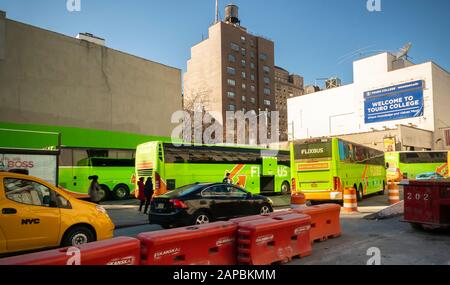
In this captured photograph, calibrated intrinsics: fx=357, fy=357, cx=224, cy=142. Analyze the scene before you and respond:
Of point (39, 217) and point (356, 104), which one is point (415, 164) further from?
point (39, 217)

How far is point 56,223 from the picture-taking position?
7199mm

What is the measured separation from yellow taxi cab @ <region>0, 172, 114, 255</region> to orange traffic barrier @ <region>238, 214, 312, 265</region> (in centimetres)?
363

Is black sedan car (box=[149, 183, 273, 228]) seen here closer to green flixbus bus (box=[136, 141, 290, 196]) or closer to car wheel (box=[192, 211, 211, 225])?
car wheel (box=[192, 211, 211, 225])

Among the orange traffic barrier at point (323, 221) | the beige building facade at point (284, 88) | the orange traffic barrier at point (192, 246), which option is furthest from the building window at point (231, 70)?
the orange traffic barrier at point (192, 246)

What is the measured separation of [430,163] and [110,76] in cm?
3125

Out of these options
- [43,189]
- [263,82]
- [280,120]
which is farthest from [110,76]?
[280,120]

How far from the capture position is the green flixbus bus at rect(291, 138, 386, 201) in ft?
53.6

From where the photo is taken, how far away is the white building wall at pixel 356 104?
160 ft

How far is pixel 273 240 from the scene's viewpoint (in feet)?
20.9

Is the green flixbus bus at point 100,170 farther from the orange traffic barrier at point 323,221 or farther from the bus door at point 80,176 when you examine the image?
the orange traffic barrier at point 323,221

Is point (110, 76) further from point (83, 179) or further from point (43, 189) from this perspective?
point (43, 189)

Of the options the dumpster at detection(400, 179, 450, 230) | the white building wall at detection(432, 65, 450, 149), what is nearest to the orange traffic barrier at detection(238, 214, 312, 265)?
the dumpster at detection(400, 179, 450, 230)

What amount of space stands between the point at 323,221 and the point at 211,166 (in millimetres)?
12561

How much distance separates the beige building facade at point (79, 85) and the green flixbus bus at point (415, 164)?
22.8 meters
